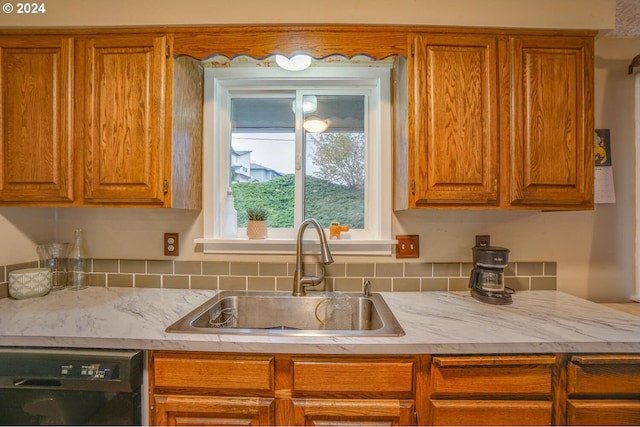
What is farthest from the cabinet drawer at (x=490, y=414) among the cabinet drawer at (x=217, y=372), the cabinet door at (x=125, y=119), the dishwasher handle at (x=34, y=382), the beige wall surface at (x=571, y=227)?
the cabinet door at (x=125, y=119)

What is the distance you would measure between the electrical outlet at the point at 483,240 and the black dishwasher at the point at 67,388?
1.58m

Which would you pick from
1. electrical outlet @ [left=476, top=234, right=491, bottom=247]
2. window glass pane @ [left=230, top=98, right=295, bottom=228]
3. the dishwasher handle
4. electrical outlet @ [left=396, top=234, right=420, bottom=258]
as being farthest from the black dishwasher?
electrical outlet @ [left=476, top=234, right=491, bottom=247]

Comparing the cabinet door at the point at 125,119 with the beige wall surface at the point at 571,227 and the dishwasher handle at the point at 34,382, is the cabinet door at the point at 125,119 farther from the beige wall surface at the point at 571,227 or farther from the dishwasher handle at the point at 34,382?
the dishwasher handle at the point at 34,382

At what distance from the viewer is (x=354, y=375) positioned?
3.20 ft

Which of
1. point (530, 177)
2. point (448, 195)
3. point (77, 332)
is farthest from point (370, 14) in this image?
point (77, 332)

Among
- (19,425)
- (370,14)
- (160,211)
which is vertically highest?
(370,14)

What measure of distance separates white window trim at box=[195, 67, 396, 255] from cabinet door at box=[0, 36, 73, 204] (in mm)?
582

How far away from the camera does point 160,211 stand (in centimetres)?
163

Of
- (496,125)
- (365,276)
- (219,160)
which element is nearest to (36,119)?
(219,160)

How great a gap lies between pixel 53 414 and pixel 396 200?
5.12 ft

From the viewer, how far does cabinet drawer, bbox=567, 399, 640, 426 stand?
0.98 meters

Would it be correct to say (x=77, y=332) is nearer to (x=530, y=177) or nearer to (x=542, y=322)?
(x=542, y=322)

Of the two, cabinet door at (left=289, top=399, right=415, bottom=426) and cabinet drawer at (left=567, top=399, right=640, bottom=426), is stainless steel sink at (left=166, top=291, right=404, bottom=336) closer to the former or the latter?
cabinet door at (left=289, top=399, right=415, bottom=426)

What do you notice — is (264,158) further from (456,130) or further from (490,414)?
(490,414)
